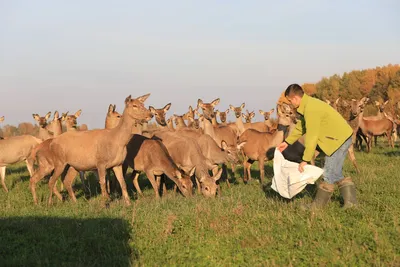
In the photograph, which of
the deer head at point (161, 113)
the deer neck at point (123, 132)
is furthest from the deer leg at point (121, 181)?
the deer head at point (161, 113)

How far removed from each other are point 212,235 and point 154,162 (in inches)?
204

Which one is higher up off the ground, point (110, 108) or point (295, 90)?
point (295, 90)

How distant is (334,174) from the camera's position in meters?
8.36

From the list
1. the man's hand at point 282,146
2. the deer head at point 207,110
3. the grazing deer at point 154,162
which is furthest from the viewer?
the deer head at point 207,110

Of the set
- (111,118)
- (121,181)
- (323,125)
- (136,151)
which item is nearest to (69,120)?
(111,118)

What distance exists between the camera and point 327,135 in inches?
325

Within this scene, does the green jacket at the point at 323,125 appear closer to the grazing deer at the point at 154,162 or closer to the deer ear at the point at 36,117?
the grazing deer at the point at 154,162

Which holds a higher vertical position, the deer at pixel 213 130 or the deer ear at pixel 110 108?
the deer ear at pixel 110 108

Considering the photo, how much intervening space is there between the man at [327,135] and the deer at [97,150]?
4714 mm

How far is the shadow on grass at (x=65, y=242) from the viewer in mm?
6791

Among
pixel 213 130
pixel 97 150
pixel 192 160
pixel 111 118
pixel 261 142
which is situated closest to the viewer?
pixel 97 150

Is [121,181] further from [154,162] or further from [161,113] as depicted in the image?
[161,113]

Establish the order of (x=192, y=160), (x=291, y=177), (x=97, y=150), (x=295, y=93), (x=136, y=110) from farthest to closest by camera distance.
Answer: (x=192, y=160)
(x=136, y=110)
(x=97, y=150)
(x=291, y=177)
(x=295, y=93)

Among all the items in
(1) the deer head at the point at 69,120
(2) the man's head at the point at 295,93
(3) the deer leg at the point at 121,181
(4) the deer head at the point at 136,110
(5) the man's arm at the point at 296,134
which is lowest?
(3) the deer leg at the point at 121,181
